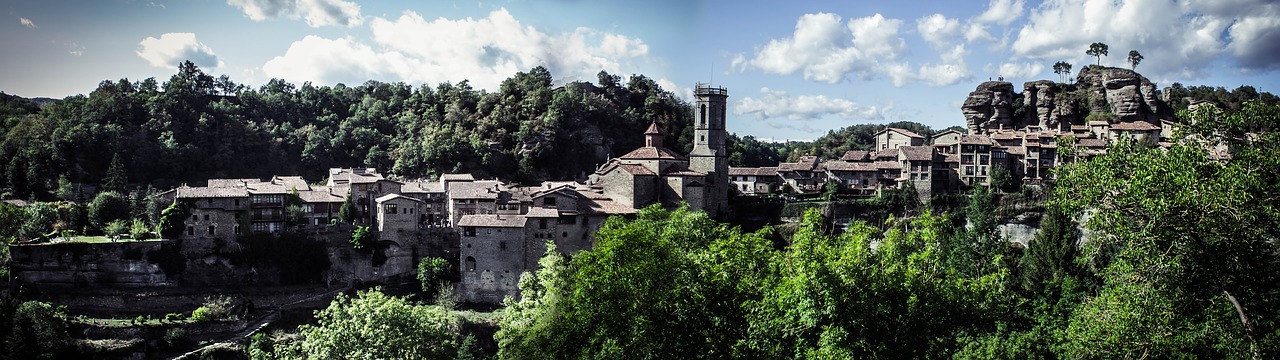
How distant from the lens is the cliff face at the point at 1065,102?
7588 cm

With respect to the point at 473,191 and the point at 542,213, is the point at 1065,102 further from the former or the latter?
the point at 473,191

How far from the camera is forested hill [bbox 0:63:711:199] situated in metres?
69.5

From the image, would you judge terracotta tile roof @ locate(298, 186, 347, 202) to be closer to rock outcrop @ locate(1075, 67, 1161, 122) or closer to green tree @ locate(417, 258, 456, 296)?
green tree @ locate(417, 258, 456, 296)

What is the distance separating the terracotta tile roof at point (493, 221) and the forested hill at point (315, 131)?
21.8 meters

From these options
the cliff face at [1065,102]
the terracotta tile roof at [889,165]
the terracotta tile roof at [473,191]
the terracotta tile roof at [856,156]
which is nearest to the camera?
the terracotta tile roof at [473,191]

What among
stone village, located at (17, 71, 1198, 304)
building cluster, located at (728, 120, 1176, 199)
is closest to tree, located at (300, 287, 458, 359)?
stone village, located at (17, 71, 1198, 304)

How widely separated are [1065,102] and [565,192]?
47.7 meters

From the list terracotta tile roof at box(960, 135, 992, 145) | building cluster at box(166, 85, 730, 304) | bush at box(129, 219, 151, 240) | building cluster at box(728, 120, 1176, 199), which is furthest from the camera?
terracotta tile roof at box(960, 135, 992, 145)

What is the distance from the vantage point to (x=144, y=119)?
249 ft

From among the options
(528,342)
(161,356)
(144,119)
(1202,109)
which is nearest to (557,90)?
(144,119)

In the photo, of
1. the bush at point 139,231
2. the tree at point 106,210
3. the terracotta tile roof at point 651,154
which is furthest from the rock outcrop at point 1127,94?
the tree at point 106,210

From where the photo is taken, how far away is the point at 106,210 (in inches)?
2207

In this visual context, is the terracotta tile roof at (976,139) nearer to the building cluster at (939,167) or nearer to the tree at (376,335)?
the building cluster at (939,167)

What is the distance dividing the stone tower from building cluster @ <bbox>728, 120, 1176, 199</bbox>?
6.42m
